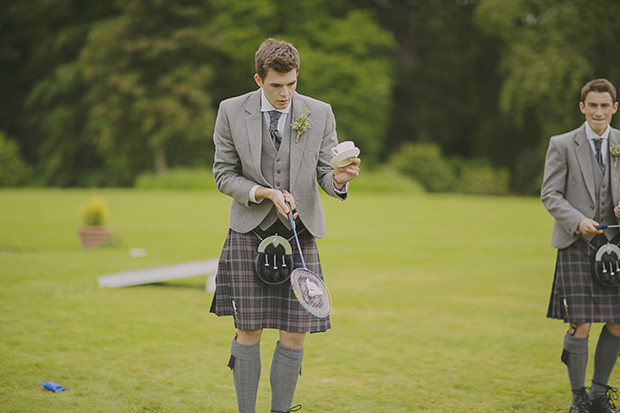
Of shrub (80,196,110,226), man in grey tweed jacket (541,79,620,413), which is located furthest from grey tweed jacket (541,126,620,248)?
shrub (80,196,110,226)

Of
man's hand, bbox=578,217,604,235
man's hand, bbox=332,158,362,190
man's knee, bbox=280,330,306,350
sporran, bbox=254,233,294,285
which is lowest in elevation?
man's knee, bbox=280,330,306,350

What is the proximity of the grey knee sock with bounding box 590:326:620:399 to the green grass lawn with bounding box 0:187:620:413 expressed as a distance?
25 cm

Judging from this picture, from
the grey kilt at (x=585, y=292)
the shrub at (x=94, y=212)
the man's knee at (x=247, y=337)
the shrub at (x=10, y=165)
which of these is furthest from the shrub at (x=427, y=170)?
the man's knee at (x=247, y=337)

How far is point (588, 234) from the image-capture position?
396 centimetres

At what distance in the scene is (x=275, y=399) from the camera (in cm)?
350

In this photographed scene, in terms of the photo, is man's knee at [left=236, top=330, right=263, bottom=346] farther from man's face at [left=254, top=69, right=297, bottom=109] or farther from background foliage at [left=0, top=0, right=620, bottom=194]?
background foliage at [left=0, top=0, right=620, bottom=194]

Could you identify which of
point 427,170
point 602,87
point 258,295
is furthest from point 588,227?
point 427,170

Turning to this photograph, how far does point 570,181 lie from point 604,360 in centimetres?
116

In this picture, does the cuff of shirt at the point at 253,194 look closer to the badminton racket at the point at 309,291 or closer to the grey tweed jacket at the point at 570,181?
the badminton racket at the point at 309,291

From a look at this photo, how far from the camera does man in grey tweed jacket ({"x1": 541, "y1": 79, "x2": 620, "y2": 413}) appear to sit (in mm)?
4055

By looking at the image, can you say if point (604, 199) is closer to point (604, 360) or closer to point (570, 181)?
point (570, 181)

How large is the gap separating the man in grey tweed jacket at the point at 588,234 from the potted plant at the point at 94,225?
8.99 m

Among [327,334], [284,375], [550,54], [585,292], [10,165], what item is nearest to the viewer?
[284,375]

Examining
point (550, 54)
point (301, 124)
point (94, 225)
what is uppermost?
point (550, 54)
